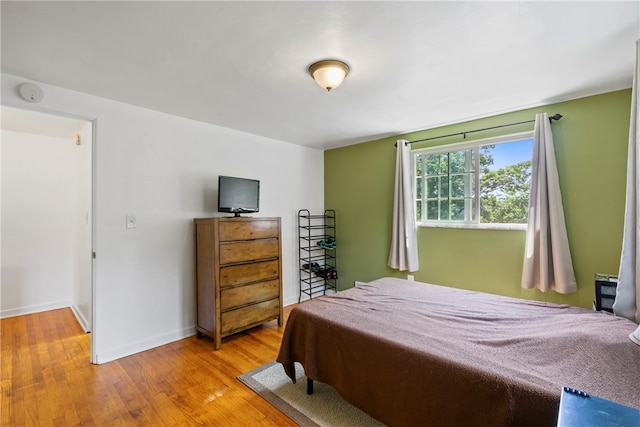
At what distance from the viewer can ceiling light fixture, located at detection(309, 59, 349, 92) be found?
1.91 m

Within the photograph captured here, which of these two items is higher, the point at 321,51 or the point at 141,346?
the point at 321,51

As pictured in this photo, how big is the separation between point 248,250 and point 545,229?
2817 mm

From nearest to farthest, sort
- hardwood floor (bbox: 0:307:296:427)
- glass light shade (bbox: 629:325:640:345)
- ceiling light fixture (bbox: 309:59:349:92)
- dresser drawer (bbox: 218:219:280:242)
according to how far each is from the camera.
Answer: glass light shade (bbox: 629:325:640:345) → hardwood floor (bbox: 0:307:296:427) → ceiling light fixture (bbox: 309:59:349:92) → dresser drawer (bbox: 218:219:280:242)

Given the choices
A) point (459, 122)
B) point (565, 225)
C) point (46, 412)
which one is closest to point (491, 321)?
point (565, 225)

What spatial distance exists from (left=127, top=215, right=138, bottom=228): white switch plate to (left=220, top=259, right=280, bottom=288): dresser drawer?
90 cm

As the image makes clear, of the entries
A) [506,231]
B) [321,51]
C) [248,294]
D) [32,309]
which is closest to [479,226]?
[506,231]

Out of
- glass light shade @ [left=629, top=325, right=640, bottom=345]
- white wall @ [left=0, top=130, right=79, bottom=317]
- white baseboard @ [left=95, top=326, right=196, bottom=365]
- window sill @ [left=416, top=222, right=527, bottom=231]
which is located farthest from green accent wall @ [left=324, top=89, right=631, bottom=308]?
white wall @ [left=0, top=130, right=79, bottom=317]

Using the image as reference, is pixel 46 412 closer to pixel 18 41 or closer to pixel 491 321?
pixel 18 41

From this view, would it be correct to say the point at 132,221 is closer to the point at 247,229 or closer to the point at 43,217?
the point at 247,229

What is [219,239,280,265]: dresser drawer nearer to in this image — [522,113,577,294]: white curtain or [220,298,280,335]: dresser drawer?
[220,298,280,335]: dresser drawer

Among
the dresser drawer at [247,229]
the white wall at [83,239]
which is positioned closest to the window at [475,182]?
the dresser drawer at [247,229]

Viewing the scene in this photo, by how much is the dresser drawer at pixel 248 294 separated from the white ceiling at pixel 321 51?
1790mm

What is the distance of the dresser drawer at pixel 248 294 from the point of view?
9.06ft

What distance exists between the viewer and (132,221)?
2656 mm
